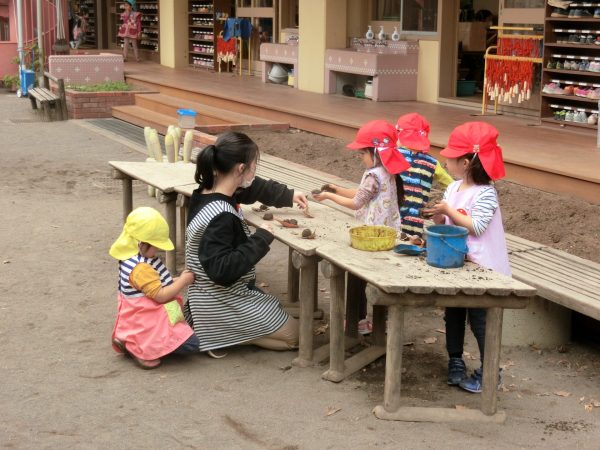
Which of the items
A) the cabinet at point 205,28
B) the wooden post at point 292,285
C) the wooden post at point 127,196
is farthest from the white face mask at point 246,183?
the cabinet at point 205,28

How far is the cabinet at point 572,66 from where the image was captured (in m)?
10.1

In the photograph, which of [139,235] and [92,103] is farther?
[92,103]

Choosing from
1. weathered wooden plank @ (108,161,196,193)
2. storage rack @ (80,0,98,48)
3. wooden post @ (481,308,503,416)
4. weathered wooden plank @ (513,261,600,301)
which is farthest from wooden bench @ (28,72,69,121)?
storage rack @ (80,0,98,48)

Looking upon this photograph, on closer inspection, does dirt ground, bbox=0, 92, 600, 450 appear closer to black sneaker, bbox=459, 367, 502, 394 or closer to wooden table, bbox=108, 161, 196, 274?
black sneaker, bbox=459, 367, 502, 394

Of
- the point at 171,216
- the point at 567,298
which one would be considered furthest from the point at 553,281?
the point at 171,216

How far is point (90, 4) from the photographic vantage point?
1126 inches

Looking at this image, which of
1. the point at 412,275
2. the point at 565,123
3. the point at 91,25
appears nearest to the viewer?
the point at 412,275

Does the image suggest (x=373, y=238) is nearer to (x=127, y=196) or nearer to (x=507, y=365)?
(x=507, y=365)

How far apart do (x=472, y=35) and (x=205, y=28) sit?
8238mm

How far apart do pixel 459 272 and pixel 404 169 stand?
3.16 feet

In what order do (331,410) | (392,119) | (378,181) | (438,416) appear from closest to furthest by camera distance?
(438,416) < (331,410) < (378,181) < (392,119)

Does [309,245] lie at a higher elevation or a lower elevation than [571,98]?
lower

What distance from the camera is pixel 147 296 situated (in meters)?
4.64

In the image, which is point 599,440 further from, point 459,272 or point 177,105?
point 177,105
